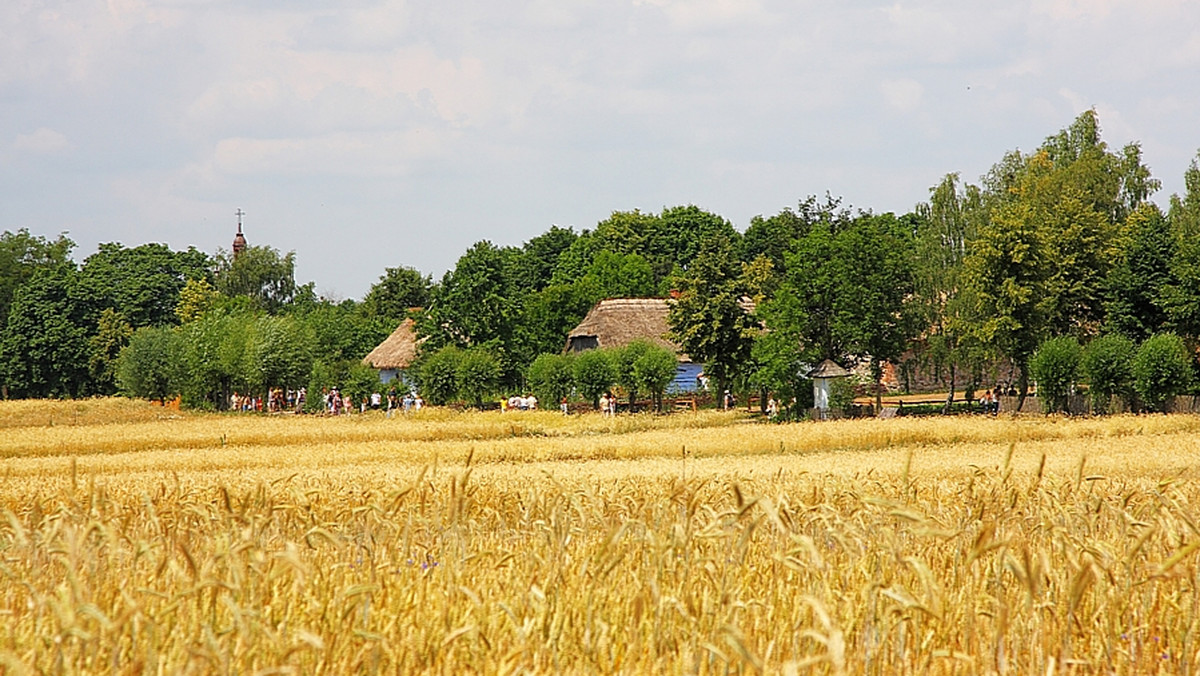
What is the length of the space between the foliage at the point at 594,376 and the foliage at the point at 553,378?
0.66 m

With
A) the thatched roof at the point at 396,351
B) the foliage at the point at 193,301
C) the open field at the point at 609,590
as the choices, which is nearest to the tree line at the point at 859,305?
the thatched roof at the point at 396,351

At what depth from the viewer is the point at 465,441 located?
147ft

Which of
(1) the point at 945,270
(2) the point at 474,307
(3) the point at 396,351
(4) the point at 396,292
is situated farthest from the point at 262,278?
(1) the point at 945,270

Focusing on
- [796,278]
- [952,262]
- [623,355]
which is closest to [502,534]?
[796,278]

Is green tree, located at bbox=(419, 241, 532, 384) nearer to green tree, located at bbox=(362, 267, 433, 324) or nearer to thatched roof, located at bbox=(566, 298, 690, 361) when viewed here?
thatched roof, located at bbox=(566, 298, 690, 361)

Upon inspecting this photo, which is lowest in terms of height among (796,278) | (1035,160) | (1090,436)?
(1090,436)

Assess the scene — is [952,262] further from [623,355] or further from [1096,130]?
[623,355]

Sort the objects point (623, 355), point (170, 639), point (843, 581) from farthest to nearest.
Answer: point (623, 355) < point (843, 581) < point (170, 639)

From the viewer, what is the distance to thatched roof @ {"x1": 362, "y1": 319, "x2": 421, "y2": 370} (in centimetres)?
10681

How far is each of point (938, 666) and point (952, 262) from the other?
237ft

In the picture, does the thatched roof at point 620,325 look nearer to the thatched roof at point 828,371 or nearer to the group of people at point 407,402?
the group of people at point 407,402

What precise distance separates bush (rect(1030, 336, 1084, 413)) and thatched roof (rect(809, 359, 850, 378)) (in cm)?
902

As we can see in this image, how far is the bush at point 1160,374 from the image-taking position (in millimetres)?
51062

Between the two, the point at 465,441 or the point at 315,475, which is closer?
the point at 315,475
